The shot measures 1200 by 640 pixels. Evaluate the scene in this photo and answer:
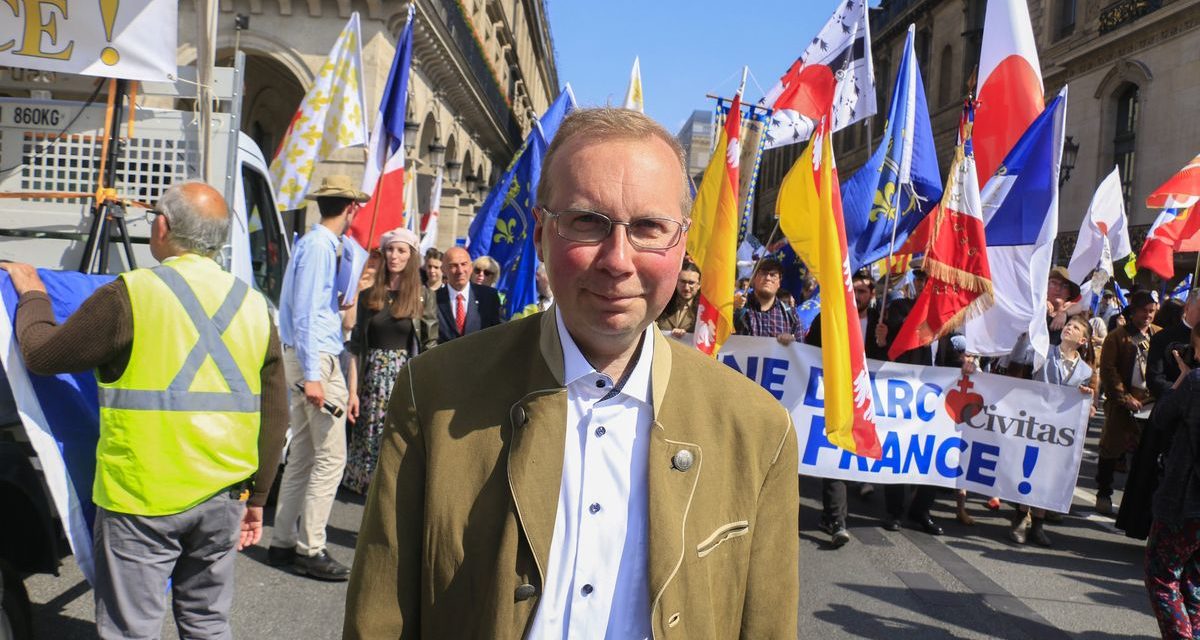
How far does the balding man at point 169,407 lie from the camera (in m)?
2.82

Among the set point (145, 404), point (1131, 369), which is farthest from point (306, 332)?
point (1131, 369)

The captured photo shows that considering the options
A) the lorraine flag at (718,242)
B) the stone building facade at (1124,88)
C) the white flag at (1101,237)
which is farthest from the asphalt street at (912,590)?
the stone building facade at (1124,88)

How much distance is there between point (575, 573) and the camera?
149 centimetres

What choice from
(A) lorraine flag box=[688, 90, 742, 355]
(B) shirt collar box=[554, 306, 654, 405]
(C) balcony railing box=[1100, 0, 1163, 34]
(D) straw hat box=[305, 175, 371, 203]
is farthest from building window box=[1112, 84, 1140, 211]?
(B) shirt collar box=[554, 306, 654, 405]

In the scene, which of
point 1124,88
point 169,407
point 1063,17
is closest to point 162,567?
point 169,407

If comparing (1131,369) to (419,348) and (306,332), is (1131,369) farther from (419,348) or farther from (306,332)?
(306,332)

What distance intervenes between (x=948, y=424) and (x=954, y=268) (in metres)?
1.16

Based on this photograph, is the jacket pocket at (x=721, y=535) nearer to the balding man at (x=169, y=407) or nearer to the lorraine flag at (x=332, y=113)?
Result: the balding man at (x=169, y=407)

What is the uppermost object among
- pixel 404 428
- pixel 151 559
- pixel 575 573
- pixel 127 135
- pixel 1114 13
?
pixel 1114 13

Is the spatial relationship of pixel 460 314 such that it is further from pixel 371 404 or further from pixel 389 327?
pixel 371 404

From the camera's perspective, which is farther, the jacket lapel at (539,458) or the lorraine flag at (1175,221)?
the lorraine flag at (1175,221)

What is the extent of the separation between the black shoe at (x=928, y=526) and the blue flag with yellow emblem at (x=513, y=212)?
13.4 ft

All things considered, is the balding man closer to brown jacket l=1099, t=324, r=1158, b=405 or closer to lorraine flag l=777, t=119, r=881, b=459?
lorraine flag l=777, t=119, r=881, b=459

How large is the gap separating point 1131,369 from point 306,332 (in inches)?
270
